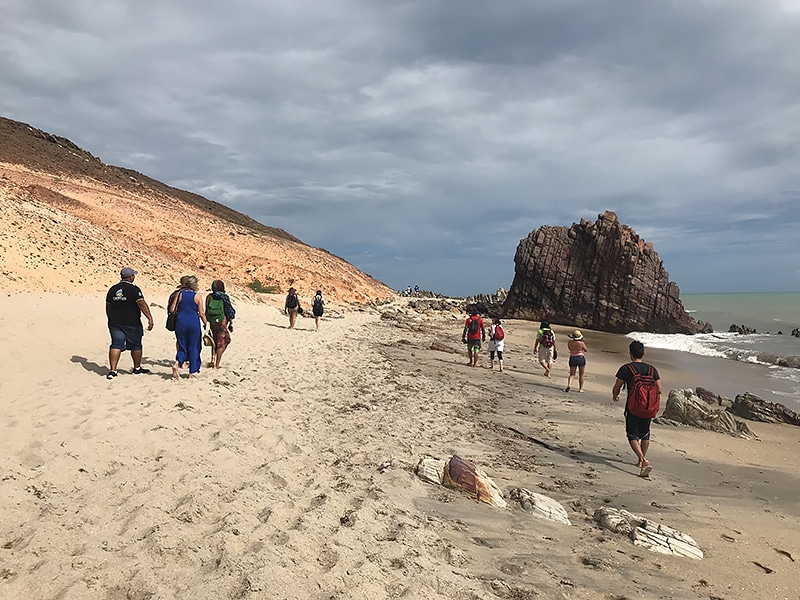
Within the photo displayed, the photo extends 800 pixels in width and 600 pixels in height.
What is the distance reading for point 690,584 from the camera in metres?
3.98

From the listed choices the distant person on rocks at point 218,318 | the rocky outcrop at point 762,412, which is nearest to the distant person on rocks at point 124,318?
the distant person on rocks at point 218,318

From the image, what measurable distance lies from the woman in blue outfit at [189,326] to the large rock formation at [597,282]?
3301 cm

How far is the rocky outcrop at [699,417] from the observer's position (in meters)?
9.05

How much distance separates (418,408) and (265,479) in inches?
175

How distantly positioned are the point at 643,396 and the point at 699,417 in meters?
3.59

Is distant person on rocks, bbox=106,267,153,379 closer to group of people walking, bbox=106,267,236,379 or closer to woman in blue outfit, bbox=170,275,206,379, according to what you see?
group of people walking, bbox=106,267,236,379

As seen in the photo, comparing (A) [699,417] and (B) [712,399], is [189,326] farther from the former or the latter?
(B) [712,399]

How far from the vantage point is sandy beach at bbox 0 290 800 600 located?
3.61m

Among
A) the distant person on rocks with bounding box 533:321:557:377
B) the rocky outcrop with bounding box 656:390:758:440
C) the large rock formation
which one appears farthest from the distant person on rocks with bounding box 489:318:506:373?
the large rock formation

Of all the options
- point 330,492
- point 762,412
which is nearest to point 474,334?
point 762,412

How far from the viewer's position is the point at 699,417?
940 cm

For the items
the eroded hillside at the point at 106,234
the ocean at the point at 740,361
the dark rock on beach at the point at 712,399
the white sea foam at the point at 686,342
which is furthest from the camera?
the white sea foam at the point at 686,342

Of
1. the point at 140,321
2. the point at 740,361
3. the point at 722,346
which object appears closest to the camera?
the point at 140,321

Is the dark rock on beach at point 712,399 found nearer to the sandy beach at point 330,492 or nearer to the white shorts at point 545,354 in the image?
the sandy beach at point 330,492
